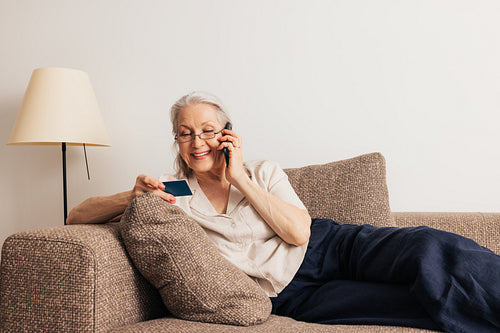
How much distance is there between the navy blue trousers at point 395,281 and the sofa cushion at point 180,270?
25cm

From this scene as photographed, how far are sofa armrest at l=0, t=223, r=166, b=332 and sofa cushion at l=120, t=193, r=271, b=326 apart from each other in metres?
0.08

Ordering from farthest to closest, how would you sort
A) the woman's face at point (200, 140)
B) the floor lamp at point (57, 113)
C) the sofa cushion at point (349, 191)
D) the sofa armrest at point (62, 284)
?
the floor lamp at point (57, 113) → the sofa cushion at point (349, 191) → the woman's face at point (200, 140) → the sofa armrest at point (62, 284)

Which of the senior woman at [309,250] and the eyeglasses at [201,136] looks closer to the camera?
the senior woman at [309,250]

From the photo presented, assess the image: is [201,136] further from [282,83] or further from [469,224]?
[469,224]

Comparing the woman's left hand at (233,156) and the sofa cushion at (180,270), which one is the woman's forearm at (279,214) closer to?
the woman's left hand at (233,156)

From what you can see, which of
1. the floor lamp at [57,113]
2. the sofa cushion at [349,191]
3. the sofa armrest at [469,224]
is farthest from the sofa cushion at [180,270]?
the floor lamp at [57,113]

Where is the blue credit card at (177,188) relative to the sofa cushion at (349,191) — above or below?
above

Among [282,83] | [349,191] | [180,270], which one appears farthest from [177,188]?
[282,83]

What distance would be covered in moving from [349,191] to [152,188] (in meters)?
0.74

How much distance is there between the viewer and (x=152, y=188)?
1.42 meters

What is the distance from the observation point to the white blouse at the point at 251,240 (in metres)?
1.50

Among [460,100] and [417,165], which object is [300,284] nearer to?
[417,165]

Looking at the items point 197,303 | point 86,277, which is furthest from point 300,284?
point 86,277

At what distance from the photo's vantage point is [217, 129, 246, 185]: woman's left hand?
155 cm
